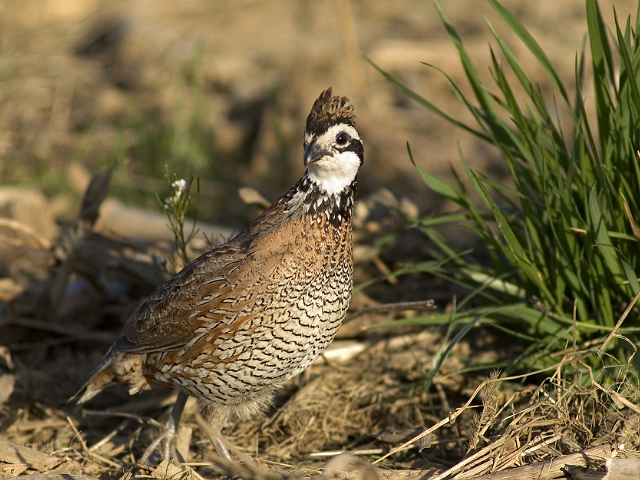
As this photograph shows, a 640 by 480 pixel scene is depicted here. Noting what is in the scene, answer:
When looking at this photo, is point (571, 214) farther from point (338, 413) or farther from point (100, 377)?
point (100, 377)

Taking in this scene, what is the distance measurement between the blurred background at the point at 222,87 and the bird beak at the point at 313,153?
263 cm

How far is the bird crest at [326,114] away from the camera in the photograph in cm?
315

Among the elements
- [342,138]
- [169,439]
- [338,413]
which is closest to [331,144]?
[342,138]

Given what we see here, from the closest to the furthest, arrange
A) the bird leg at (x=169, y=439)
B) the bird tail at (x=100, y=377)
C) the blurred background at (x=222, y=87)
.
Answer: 1. the bird leg at (x=169, y=439)
2. the bird tail at (x=100, y=377)
3. the blurred background at (x=222, y=87)

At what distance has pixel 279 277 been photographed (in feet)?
10.5

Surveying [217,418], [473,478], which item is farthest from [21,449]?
[473,478]

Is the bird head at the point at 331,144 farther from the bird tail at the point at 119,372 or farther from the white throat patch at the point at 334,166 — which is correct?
the bird tail at the point at 119,372

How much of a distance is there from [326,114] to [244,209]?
3826mm

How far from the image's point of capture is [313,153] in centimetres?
312

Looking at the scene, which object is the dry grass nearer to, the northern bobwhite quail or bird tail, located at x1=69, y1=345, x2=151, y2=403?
bird tail, located at x1=69, y1=345, x2=151, y2=403

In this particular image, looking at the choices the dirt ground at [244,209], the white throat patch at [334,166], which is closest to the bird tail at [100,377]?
the dirt ground at [244,209]

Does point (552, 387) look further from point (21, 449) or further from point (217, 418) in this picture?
point (21, 449)

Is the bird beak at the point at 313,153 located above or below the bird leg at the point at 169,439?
above

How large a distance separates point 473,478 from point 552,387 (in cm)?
90
